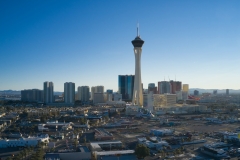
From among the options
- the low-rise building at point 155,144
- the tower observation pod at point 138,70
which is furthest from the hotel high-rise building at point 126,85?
the low-rise building at point 155,144

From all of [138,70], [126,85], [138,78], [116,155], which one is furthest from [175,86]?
[116,155]

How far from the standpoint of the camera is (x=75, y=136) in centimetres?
1953

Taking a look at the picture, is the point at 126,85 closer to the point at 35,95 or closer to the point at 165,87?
the point at 165,87

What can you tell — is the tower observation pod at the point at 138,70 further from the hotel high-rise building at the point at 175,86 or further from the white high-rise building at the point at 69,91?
the hotel high-rise building at the point at 175,86

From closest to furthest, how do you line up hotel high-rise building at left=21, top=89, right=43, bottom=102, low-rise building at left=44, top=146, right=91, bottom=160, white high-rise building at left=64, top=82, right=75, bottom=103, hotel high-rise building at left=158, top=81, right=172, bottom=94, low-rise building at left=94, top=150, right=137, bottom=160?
low-rise building at left=44, top=146, right=91, bottom=160 < low-rise building at left=94, top=150, right=137, bottom=160 < white high-rise building at left=64, top=82, right=75, bottom=103 < hotel high-rise building at left=21, top=89, right=43, bottom=102 < hotel high-rise building at left=158, top=81, right=172, bottom=94

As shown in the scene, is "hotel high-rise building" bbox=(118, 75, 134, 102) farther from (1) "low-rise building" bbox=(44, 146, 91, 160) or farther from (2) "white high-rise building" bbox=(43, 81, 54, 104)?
(1) "low-rise building" bbox=(44, 146, 91, 160)

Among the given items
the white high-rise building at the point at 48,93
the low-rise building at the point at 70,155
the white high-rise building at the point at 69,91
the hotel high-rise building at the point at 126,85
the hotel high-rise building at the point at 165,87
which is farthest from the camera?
the hotel high-rise building at the point at 126,85

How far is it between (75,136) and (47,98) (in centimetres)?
3825

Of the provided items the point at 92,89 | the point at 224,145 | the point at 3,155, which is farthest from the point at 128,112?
the point at 92,89

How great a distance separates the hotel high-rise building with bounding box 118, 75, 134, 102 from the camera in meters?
66.2

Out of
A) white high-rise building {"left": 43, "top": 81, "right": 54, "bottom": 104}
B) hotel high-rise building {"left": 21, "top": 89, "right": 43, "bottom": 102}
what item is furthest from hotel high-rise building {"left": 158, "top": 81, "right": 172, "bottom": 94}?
hotel high-rise building {"left": 21, "top": 89, "right": 43, "bottom": 102}

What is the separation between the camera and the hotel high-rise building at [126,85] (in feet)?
217

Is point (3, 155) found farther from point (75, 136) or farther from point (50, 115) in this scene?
point (50, 115)

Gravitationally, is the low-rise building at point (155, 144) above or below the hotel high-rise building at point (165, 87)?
below
